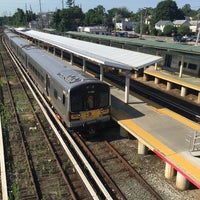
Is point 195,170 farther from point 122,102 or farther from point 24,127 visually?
point 24,127

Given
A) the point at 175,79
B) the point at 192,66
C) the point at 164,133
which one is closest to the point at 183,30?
the point at 192,66

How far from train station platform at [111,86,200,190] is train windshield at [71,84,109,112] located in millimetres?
1475

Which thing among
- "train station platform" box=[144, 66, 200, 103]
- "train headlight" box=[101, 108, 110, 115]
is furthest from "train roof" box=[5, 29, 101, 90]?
"train station platform" box=[144, 66, 200, 103]

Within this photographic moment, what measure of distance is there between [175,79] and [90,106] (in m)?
12.6

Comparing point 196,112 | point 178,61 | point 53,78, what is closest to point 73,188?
point 53,78

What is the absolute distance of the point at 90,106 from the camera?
13.2 metres

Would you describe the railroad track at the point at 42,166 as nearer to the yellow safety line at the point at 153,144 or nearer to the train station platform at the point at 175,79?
the yellow safety line at the point at 153,144

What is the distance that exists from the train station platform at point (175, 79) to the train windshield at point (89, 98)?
1013 cm

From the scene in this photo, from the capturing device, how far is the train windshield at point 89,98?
1269 centimetres

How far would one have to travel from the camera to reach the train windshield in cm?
1269

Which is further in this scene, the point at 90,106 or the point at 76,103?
the point at 90,106

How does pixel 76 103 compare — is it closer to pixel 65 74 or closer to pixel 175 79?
pixel 65 74

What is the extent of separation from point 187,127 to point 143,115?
2.54 m

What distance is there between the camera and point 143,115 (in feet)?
48.2
